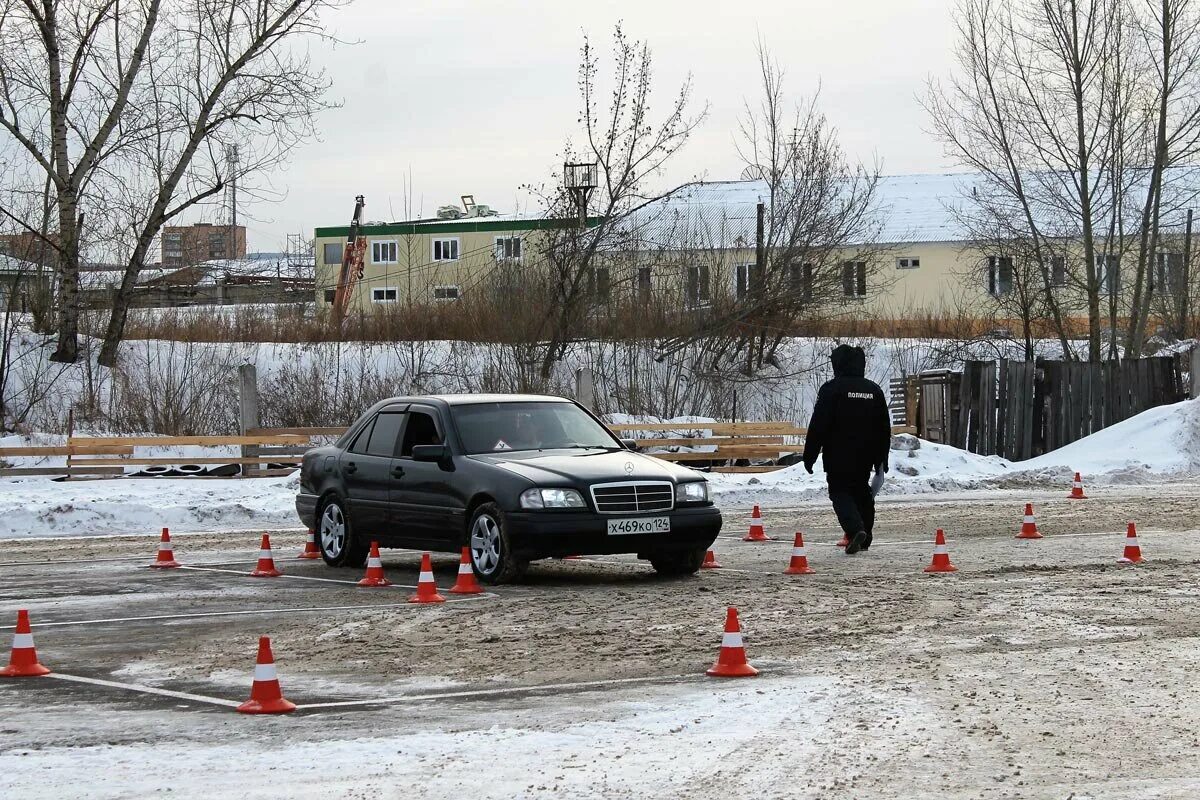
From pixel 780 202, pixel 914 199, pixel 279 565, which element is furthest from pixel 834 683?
pixel 914 199

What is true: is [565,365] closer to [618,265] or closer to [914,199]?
[618,265]

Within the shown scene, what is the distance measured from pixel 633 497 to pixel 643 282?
2780cm

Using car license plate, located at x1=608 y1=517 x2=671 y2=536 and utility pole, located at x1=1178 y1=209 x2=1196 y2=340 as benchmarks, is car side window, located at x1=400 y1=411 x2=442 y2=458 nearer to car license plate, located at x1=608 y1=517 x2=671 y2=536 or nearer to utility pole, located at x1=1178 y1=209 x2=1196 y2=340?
car license plate, located at x1=608 y1=517 x2=671 y2=536

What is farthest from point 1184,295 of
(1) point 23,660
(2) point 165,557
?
(1) point 23,660

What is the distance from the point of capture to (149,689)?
8.32m

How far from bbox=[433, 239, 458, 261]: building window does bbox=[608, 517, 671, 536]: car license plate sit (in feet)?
206

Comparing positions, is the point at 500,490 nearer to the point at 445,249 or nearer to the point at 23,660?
the point at 23,660

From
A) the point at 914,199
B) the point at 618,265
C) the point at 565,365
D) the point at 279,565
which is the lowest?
the point at 279,565

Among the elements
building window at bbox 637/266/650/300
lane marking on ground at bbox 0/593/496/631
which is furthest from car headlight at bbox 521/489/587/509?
building window at bbox 637/266/650/300

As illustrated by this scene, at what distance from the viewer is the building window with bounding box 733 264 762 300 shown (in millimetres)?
41781

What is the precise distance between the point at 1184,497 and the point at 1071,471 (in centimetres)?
520

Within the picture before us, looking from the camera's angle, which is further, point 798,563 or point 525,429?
point 525,429

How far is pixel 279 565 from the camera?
15.3 metres

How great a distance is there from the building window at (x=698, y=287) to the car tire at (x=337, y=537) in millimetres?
26260
